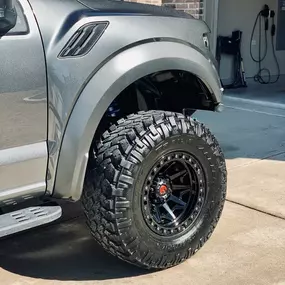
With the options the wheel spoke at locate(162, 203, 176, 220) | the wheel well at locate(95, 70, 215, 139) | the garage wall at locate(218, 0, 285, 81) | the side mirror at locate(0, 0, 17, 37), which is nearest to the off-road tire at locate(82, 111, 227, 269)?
the wheel spoke at locate(162, 203, 176, 220)

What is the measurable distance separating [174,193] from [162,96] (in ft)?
2.50

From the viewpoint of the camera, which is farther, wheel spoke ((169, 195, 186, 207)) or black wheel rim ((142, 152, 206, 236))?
wheel spoke ((169, 195, 186, 207))

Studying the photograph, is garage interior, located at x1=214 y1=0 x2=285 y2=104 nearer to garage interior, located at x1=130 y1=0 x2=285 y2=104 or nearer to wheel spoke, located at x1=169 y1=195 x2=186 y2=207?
garage interior, located at x1=130 y1=0 x2=285 y2=104

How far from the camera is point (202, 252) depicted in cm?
395

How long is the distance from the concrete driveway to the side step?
521 mm

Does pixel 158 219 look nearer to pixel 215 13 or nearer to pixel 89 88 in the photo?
pixel 89 88

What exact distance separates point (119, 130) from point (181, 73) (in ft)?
2.13

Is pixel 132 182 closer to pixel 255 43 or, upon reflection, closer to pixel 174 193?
pixel 174 193

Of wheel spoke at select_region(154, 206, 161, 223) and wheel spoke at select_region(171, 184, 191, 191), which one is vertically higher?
wheel spoke at select_region(171, 184, 191, 191)

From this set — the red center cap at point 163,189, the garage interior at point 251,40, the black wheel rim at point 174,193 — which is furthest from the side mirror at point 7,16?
the garage interior at point 251,40

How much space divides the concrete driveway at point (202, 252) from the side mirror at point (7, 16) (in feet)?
5.03

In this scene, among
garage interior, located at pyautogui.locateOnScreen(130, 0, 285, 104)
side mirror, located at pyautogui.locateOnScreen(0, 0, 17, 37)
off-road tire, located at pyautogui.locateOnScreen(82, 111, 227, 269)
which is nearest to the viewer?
side mirror, located at pyautogui.locateOnScreen(0, 0, 17, 37)

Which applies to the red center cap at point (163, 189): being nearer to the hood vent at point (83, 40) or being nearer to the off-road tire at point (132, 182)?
the off-road tire at point (132, 182)

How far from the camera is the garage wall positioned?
38.4ft
